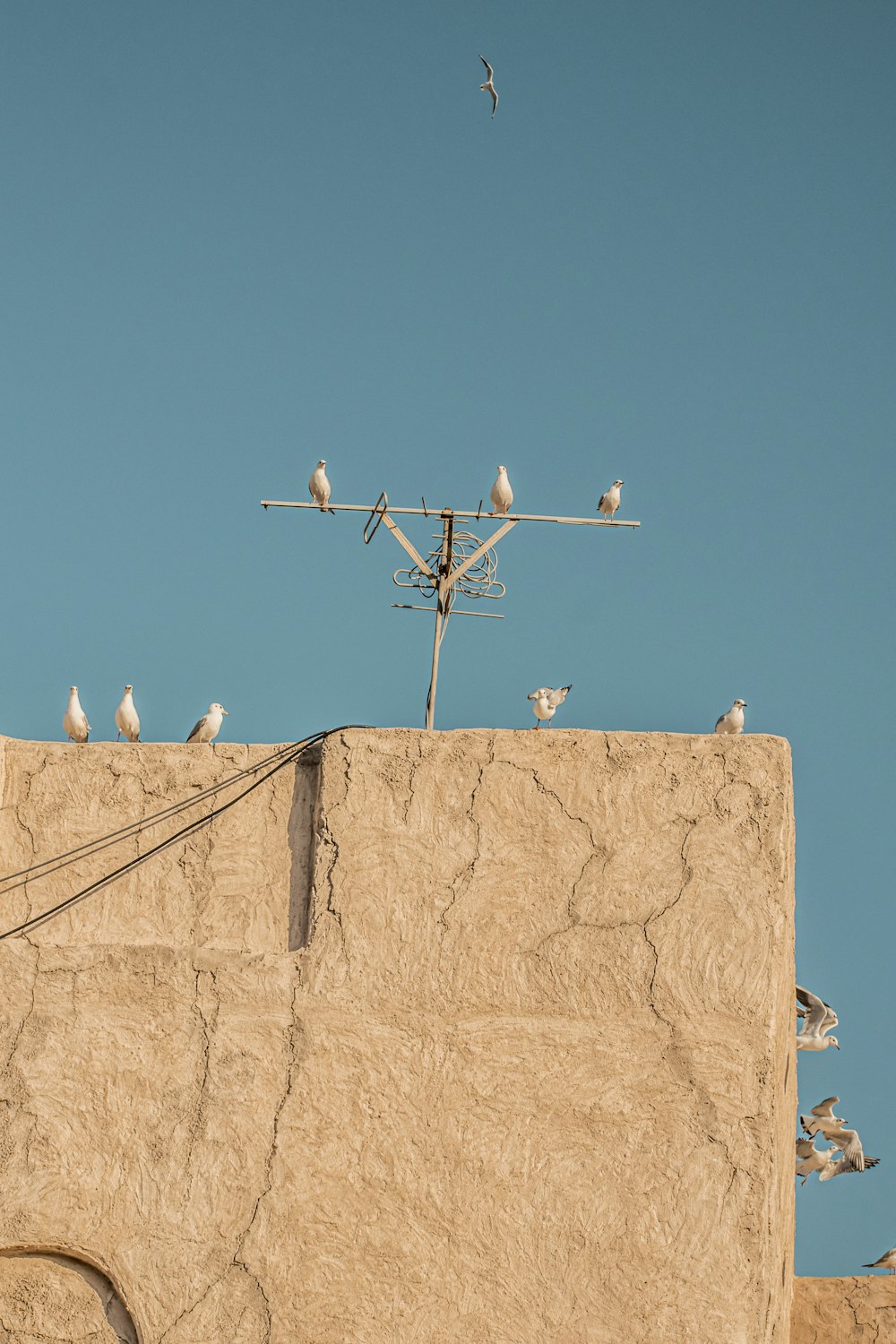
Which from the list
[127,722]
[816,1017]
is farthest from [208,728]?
[816,1017]

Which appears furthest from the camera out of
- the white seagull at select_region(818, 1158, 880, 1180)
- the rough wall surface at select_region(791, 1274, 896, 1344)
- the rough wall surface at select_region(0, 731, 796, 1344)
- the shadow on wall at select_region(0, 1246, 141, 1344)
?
the white seagull at select_region(818, 1158, 880, 1180)

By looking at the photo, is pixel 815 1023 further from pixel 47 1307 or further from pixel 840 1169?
pixel 47 1307

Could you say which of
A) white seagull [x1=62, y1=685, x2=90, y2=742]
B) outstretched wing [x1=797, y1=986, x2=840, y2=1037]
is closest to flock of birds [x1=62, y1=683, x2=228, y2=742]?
white seagull [x1=62, y1=685, x2=90, y2=742]

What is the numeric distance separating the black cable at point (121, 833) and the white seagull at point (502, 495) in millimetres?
2226

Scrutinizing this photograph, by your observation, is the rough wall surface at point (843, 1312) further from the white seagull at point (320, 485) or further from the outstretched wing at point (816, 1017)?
the white seagull at point (320, 485)

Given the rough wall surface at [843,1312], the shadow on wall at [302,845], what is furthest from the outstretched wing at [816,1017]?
the shadow on wall at [302,845]

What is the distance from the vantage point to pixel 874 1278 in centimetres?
842

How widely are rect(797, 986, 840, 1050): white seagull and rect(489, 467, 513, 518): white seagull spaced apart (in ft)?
9.86

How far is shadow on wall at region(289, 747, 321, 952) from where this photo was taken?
705 centimetres

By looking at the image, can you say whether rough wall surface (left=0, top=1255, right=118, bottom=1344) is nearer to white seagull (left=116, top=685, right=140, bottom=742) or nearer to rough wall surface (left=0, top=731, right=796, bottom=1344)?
rough wall surface (left=0, top=731, right=796, bottom=1344)

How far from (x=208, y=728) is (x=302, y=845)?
833 mm

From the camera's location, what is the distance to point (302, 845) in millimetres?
7207

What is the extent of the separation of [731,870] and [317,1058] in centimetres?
183

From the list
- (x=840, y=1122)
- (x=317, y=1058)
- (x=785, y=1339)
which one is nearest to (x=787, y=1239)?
(x=785, y=1339)
